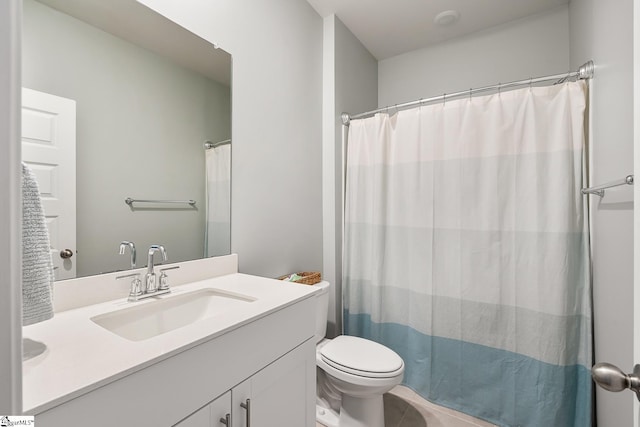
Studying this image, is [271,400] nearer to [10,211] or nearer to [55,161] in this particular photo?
[10,211]

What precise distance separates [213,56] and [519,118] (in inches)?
63.8

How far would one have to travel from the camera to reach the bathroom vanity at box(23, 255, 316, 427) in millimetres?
544

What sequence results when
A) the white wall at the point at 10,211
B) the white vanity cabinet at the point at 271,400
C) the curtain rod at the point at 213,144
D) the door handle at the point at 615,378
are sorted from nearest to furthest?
the white wall at the point at 10,211 → the door handle at the point at 615,378 → the white vanity cabinet at the point at 271,400 → the curtain rod at the point at 213,144

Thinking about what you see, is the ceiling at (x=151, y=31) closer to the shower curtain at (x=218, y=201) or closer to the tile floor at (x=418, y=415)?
the shower curtain at (x=218, y=201)

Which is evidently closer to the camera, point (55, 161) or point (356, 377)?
point (55, 161)

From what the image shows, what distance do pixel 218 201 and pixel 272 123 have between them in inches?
23.0

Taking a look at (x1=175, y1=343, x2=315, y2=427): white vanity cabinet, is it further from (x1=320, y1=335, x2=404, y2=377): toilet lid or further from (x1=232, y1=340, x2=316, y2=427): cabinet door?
(x1=320, y1=335, x2=404, y2=377): toilet lid

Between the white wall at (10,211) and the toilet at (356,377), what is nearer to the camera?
the white wall at (10,211)

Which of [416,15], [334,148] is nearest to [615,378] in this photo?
[334,148]

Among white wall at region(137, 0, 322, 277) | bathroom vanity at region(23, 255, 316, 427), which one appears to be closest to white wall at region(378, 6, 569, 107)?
white wall at region(137, 0, 322, 277)

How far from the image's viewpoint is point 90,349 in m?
0.65

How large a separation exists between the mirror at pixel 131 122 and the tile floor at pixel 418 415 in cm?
138

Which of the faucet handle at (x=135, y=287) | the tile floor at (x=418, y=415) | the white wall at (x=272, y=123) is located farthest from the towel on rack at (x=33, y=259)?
the tile floor at (x=418, y=415)

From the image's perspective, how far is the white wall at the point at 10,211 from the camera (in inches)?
10.5
